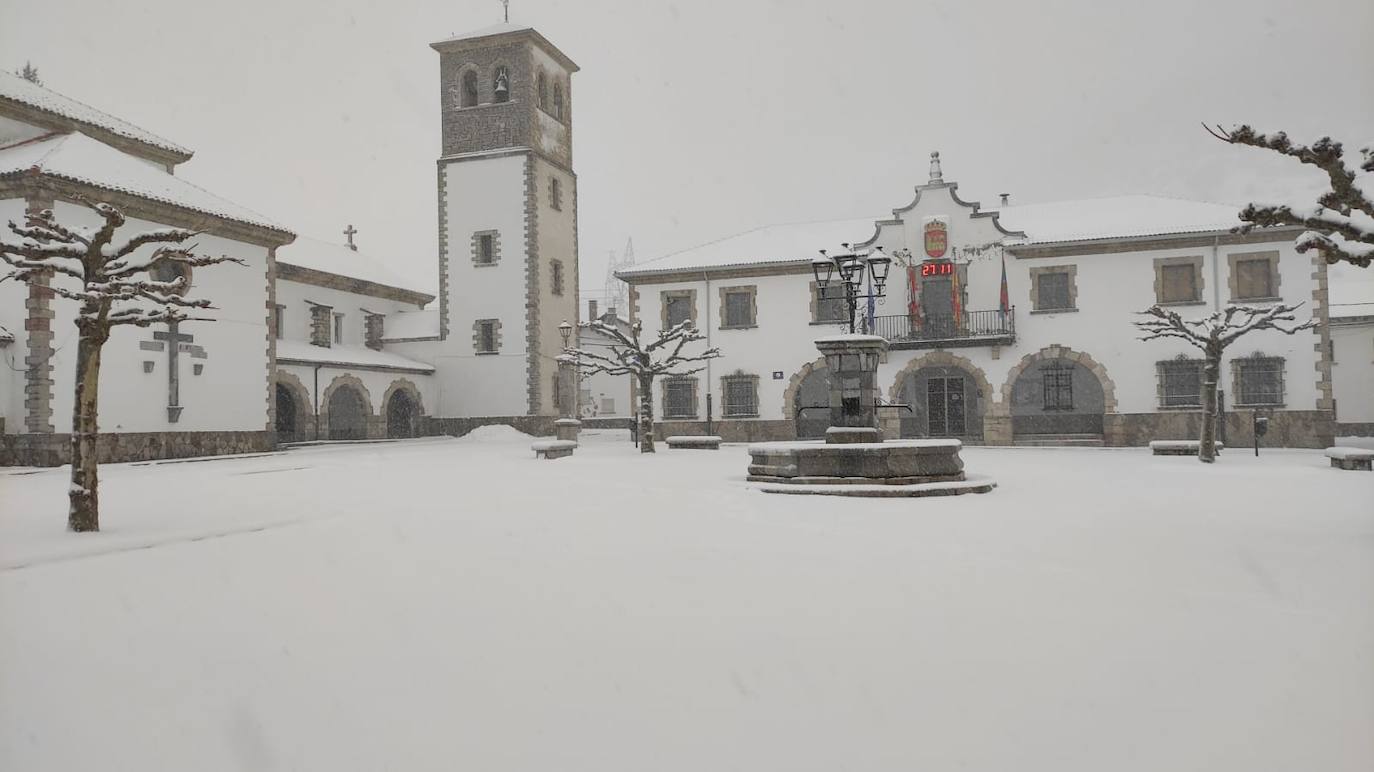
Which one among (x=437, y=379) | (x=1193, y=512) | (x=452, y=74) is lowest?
(x=1193, y=512)

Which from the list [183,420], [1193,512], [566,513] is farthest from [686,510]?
[183,420]

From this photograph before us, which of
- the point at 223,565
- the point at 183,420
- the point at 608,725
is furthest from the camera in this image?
the point at 183,420

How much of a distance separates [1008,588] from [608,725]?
3250 millimetres

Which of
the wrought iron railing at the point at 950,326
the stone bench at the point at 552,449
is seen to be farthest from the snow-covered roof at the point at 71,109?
the wrought iron railing at the point at 950,326

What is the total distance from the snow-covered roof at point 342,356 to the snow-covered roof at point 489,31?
12.6 metres

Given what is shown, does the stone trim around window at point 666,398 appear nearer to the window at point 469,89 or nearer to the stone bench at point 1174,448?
the stone bench at point 1174,448

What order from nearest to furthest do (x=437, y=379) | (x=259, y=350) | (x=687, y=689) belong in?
(x=687, y=689)
(x=259, y=350)
(x=437, y=379)

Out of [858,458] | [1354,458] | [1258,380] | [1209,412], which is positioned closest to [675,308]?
[1209,412]

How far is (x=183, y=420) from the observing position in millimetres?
20641

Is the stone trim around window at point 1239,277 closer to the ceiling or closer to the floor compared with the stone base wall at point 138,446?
closer to the ceiling

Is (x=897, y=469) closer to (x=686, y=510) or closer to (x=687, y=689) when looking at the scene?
(x=686, y=510)

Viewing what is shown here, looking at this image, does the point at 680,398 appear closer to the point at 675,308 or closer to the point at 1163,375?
the point at 675,308

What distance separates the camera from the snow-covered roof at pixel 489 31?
108 feet

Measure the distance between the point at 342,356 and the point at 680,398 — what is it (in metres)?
12.0
